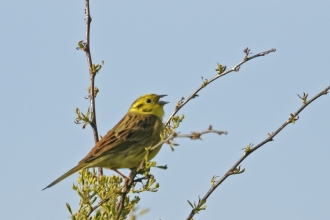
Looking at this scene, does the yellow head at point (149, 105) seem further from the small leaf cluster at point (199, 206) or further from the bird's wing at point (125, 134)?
the small leaf cluster at point (199, 206)

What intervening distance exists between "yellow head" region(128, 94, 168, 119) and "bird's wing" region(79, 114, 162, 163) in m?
0.17

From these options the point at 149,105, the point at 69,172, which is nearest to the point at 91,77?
the point at 69,172

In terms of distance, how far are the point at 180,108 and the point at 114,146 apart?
95cm

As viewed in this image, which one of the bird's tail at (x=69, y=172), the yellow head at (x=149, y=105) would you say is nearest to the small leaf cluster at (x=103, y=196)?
the bird's tail at (x=69, y=172)

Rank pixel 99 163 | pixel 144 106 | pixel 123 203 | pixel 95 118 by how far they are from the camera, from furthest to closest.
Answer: pixel 144 106
pixel 99 163
pixel 95 118
pixel 123 203

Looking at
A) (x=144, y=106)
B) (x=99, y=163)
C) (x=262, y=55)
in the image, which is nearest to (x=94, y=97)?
(x=99, y=163)

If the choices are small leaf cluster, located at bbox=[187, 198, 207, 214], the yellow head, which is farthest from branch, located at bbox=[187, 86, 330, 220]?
the yellow head

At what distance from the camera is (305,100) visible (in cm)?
475

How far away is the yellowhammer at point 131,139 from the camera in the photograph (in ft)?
19.1

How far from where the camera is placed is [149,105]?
752 centimetres

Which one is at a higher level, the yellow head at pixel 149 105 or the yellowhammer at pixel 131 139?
the yellow head at pixel 149 105

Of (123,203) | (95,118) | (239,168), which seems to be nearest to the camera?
(123,203)

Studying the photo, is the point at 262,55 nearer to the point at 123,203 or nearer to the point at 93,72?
the point at 93,72

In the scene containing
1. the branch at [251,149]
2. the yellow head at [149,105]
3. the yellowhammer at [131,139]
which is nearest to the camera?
the branch at [251,149]
